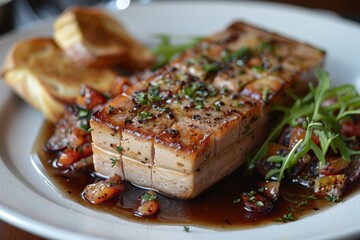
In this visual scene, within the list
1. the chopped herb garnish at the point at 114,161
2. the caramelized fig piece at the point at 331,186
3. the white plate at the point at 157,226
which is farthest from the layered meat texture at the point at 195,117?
the caramelized fig piece at the point at 331,186

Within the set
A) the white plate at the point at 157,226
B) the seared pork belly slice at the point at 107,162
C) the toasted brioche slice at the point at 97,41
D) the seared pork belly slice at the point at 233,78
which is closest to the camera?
the white plate at the point at 157,226

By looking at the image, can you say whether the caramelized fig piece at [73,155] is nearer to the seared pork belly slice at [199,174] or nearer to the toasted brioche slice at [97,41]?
the seared pork belly slice at [199,174]

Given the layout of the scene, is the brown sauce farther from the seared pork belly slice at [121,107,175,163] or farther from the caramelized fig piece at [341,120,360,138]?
the caramelized fig piece at [341,120,360,138]

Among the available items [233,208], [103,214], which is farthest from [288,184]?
[103,214]

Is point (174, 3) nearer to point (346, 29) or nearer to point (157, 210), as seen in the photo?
point (346, 29)

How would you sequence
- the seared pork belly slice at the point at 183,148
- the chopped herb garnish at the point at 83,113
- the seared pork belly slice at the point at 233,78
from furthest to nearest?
the chopped herb garnish at the point at 83,113
the seared pork belly slice at the point at 233,78
the seared pork belly slice at the point at 183,148

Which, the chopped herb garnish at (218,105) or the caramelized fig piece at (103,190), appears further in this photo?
the chopped herb garnish at (218,105)
